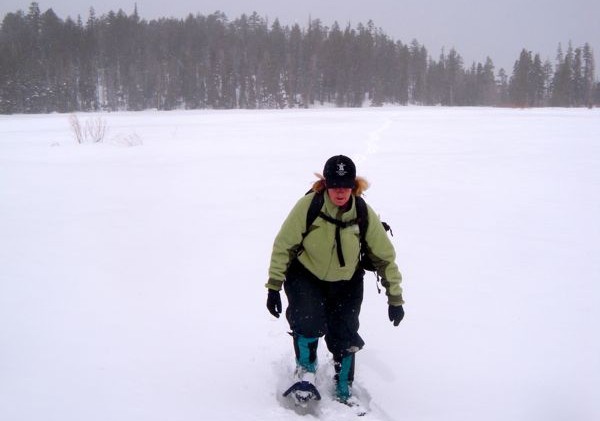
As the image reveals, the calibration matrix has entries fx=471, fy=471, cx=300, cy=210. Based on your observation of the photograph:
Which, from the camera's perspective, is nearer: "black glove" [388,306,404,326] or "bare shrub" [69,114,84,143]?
"black glove" [388,306,404,326]

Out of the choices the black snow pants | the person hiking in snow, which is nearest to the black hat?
the person hiking in snow

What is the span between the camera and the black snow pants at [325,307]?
2.78 m

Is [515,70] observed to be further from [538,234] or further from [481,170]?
[538,234]

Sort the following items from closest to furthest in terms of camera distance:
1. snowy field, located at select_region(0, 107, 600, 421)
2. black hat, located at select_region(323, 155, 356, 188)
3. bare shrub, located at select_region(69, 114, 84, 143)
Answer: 1. black hat, located at select_region(323, 155, 356, 188)
2. snowy field, located at select_region(0, 107, 600, 421)
3. bare shrub, located at select_region(69, 114, 84, 143)

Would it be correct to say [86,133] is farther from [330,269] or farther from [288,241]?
[330,269]

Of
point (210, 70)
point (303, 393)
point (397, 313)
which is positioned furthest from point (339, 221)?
point (210, 70)

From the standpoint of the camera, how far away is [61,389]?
2.92m

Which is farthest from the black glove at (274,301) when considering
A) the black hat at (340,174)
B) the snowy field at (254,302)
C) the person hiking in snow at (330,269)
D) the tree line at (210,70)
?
the tree line at (210,70)

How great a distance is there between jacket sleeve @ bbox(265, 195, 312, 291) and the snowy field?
827 mm

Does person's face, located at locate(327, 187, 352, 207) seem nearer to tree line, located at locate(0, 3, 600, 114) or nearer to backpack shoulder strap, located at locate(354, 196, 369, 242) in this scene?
backpack shoulder strap, located at locate(354, 196, 369, 242)

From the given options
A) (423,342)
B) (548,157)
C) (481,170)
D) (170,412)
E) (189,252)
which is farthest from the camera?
(548,157)

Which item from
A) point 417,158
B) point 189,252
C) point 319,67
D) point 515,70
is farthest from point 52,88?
point 515,70

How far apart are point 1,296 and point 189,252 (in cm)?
194

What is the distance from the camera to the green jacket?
8.76 ft
